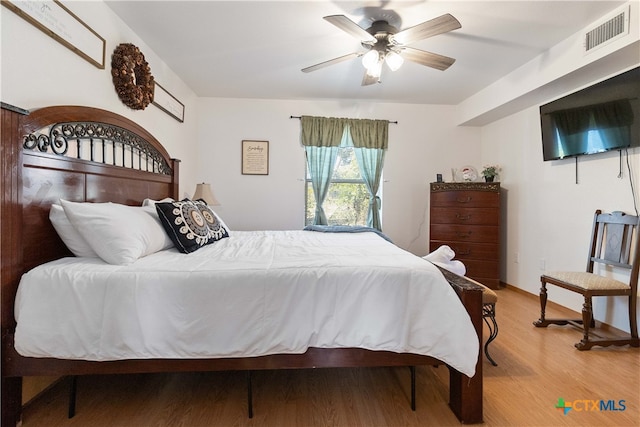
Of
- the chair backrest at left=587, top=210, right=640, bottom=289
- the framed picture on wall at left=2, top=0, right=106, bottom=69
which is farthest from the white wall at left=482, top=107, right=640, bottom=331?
the framed picture on wall at left=2, top=0, right=106, bottom=69

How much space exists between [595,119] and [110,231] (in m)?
3.60

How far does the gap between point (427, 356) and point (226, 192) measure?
323 centimetres

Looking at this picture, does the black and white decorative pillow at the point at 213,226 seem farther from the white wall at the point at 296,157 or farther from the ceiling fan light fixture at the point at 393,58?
the ceiling fan light fixture at the point at 393,58

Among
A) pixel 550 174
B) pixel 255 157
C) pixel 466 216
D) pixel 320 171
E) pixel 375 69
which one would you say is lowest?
pixel 466 216

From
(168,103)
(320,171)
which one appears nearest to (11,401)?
(168,103)

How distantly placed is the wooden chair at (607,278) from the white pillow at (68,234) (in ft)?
10.5

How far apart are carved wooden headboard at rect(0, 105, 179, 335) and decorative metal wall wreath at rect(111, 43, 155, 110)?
196 mm

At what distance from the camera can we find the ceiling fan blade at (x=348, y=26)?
71.1 inches

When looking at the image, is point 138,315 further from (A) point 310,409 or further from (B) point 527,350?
(B) point 527,350

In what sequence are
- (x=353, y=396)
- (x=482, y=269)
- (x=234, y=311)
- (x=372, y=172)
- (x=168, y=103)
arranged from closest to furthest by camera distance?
(x=234, y=311) < (x=353, y=396) < (x=168, y=103) < (x=482, y=269) < (x=372, y=172)

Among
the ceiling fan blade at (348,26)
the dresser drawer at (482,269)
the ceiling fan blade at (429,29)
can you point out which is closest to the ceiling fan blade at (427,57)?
the ceiling fan blade at (429,29)

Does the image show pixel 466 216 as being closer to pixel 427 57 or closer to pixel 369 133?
pixel 369 133

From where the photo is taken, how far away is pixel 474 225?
3.61 metres

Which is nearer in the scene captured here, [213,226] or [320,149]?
[213,226]
